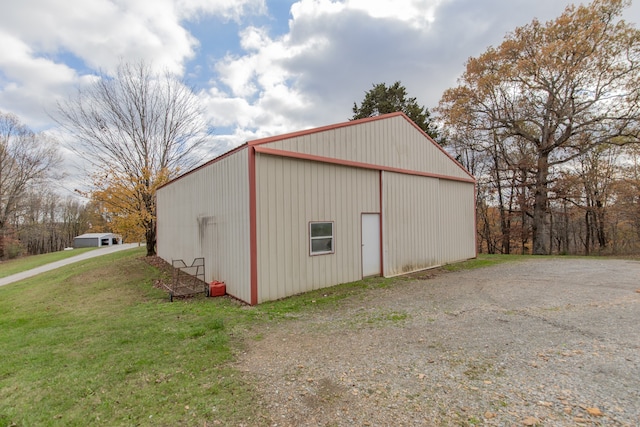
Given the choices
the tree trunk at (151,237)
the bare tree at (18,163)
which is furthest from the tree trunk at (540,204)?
the bare tree at (18,163)

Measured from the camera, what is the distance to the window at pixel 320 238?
754cm

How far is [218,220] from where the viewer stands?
321 inches

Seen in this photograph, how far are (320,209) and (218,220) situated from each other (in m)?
2.92

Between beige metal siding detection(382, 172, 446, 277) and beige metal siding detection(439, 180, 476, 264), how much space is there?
47 centimetres

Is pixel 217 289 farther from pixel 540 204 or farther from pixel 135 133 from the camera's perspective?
pixel 540 204

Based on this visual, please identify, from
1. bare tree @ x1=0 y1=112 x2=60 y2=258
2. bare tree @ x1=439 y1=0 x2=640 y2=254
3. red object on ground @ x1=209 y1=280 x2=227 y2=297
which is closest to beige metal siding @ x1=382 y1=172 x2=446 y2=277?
red object on ground @ x1=209 y1=280 x2=227 y2=297

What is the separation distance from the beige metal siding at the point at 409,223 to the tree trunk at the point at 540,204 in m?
10.8

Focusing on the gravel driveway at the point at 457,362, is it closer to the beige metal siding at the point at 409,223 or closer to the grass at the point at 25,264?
the beige metal siding at the point at 409,223

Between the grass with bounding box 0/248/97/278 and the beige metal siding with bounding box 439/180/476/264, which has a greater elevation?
the beige metal siding with bounding box 439/180/476/264

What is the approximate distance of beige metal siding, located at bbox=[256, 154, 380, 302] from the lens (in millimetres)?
6695

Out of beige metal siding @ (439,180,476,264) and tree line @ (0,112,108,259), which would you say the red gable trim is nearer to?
beige metal siding @ (439,180,476,264)

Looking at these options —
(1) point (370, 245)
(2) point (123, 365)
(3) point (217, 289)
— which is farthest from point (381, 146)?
(2) point (123, 365)

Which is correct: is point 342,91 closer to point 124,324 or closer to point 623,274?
point 623,274

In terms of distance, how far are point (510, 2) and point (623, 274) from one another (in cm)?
1264
